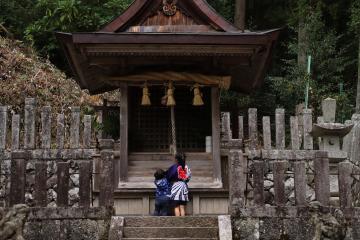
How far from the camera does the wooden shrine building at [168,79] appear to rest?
1093 cm

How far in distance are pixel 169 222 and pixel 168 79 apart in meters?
3.79

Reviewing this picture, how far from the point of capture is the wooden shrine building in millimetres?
10930

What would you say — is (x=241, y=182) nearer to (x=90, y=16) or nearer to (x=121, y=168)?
(x=121, y=168)

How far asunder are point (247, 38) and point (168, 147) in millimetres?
3243

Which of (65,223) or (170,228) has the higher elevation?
(65,223)

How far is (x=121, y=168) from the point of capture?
11750 mm

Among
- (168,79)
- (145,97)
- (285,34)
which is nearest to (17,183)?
(145,97)

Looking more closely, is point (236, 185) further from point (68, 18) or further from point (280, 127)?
point (68, 18)

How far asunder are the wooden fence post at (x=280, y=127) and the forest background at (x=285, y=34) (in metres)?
6.44

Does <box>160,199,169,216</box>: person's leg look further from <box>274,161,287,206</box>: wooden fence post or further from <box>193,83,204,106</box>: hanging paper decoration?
<box>274,161,287,206</box>: wooden fence post

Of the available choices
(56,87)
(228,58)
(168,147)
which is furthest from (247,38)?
(56,87)

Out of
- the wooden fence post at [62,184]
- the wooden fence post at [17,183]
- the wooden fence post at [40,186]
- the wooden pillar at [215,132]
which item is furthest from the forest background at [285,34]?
the wooden fence post at [17,183]


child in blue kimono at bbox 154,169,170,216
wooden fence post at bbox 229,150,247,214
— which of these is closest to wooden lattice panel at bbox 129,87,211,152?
child in blue kimono at bbox 154,169,170,216

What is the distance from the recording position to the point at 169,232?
8734 millimetres
